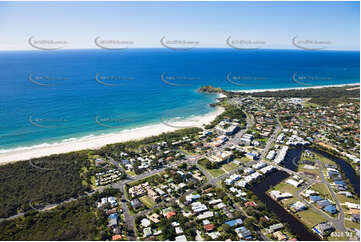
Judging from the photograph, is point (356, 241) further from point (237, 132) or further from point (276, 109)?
point (276, 109)

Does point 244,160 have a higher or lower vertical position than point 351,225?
lower

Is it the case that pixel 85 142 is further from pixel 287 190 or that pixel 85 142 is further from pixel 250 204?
pixel 287 190

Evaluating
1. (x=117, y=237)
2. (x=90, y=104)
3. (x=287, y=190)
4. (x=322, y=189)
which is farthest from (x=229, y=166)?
(x=90, y=104)

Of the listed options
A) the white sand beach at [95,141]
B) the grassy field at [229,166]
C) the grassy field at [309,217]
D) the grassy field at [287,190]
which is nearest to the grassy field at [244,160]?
the grassy field at [229,166]

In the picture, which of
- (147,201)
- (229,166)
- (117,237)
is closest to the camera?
(117,237)

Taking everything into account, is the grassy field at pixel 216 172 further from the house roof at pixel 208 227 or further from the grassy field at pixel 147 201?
the grassy field at pixel 147 201

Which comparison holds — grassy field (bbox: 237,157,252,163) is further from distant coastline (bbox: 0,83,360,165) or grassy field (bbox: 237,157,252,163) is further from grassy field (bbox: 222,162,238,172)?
distant coastline (bbox: 0,83,360,165)
